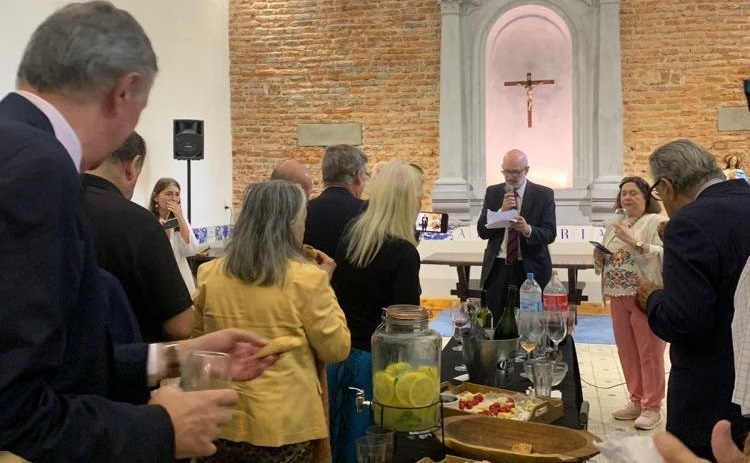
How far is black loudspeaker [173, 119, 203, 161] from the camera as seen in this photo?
748cm

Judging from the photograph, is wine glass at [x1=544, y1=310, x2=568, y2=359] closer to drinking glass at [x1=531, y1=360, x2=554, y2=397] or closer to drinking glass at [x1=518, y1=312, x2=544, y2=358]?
drinking glass at [x1=518, y1=312, x2=544, y2=358]

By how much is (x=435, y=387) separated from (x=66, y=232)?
3.35ft

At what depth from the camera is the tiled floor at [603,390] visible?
169 inches

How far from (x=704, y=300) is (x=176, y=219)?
354 centimetres

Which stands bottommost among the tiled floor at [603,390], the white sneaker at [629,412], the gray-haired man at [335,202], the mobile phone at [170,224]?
the tiled floor at [603,390]

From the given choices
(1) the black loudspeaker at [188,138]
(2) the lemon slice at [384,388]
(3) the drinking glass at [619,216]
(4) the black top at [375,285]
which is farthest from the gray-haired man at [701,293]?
(1) the black loudspeaker at [188,138]

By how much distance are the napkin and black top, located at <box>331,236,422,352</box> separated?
1.62 metres

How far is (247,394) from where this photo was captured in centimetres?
231

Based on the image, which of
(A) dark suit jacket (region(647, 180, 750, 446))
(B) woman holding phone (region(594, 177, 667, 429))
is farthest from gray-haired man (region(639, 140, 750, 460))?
(B) woman holding phone (region(594, 177, 667, 429))

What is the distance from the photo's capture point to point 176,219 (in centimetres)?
492

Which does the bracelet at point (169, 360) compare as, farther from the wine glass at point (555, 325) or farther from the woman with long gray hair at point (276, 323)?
the wine glass at point (555, 325)

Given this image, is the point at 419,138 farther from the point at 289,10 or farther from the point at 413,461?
the point at 413,461

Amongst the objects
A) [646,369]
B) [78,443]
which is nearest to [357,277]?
[78,443]

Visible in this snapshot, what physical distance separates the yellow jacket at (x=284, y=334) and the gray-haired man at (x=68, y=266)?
1.07m
